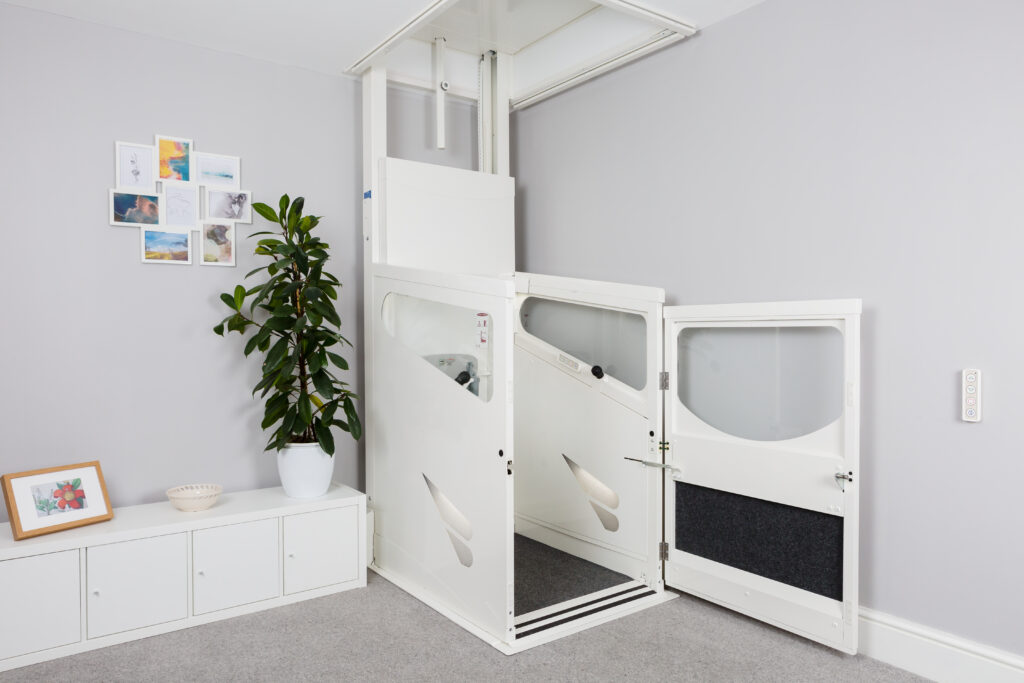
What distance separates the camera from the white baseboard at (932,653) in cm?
231

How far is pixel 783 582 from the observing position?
2787mm

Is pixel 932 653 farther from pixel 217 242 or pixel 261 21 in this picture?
pixel 261 21

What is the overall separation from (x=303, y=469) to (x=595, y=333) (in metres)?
1.57

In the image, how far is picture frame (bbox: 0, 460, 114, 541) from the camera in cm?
270

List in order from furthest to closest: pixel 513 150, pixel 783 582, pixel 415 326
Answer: pixel 513 150 < pixel 415 326 < pixel 783 582

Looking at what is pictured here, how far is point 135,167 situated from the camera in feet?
10.6

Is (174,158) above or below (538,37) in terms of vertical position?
below

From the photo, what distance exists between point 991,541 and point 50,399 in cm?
374

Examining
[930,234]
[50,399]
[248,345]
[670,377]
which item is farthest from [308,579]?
[930,234]

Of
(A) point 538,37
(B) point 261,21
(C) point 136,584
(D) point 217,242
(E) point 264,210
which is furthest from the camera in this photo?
(A) point 538,37

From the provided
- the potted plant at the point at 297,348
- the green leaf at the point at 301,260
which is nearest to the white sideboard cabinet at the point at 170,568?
the potted plant at the point at 297,348

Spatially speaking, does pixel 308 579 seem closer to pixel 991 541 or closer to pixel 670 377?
pixel 670 377

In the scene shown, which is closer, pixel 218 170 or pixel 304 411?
pixel 304 411

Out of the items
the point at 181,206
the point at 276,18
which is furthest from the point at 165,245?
the point at 276,18
